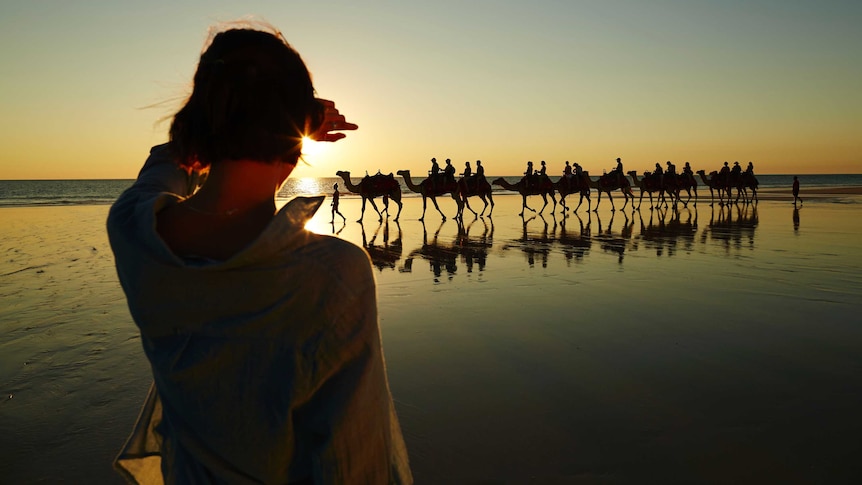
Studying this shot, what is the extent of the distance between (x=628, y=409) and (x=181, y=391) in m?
3.79

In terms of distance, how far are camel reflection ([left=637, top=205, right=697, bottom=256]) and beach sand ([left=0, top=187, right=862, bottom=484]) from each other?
7.68ft

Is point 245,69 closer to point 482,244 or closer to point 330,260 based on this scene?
point 330,260

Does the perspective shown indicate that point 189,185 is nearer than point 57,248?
Yes

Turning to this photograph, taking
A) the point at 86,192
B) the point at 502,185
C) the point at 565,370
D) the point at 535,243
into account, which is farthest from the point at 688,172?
the point at 86,192

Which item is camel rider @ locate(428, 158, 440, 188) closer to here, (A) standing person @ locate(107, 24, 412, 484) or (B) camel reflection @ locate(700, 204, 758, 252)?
(B) camel reflection @ locate(700, 204, 758, 252)

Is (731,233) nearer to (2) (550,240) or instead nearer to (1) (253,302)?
(2) (550,240)

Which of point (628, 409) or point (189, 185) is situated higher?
point (189, 185)

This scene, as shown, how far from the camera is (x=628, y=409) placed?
4.29m

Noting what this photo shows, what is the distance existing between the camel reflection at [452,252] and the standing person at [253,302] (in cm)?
880

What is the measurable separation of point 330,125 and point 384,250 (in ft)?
43.1

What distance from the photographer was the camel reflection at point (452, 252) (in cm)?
1127

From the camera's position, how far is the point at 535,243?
1529 cm

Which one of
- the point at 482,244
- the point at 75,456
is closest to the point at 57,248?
the point at 482,244

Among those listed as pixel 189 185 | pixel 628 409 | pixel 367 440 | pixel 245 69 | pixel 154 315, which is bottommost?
pixel 628 409
